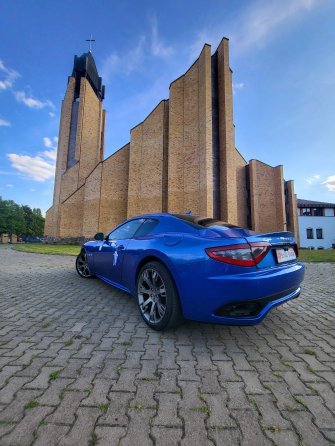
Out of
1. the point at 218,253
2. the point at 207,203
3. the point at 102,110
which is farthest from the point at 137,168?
the point at 218,253

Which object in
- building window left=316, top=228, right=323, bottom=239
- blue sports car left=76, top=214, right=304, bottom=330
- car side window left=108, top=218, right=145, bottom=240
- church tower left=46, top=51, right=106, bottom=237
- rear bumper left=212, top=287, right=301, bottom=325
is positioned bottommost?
rear bumper left=212, top=287, right=301, bottom=325

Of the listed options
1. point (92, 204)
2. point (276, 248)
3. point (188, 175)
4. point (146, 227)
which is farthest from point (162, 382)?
point (92, 204)

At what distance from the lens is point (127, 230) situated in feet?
11.7

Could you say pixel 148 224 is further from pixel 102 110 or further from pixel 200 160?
pixel 102 110

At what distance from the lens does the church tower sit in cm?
3278

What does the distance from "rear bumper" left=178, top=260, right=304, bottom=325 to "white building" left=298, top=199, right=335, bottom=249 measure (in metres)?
38.6

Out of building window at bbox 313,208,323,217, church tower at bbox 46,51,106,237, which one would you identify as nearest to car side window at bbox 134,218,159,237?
church tower at bbox 46,51,106,237

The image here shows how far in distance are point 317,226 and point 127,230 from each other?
40506 millimetres

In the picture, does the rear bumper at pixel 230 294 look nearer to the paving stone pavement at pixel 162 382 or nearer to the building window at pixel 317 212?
the paving stone pavement at pixel 162 382

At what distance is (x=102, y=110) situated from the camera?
3881cm

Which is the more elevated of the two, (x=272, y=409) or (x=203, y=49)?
(x=203, y=49)

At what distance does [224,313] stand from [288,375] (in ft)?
2.06

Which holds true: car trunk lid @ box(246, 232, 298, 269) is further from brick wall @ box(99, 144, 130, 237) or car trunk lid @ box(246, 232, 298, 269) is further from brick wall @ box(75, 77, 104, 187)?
brick wall @ box(75, 77, 104, 187)

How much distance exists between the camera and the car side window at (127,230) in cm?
336
